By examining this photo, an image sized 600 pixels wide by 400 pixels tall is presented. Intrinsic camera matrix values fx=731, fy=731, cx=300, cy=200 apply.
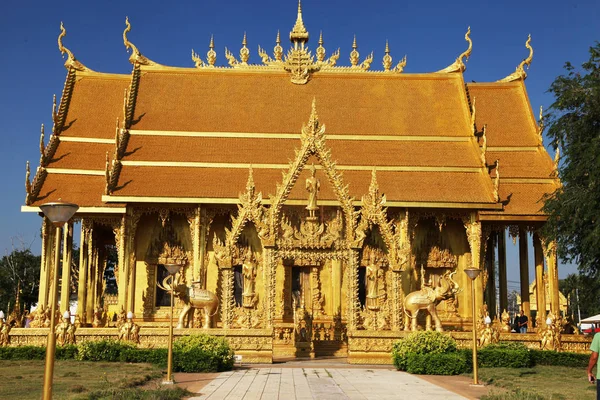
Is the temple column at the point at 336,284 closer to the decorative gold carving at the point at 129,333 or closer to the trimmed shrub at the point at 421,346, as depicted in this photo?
the trimmed shrub at the point at 421,346

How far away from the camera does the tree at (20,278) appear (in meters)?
47.2

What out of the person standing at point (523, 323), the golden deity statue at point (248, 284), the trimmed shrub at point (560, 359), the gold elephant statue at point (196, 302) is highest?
the golden deity statue at point (248, 284)

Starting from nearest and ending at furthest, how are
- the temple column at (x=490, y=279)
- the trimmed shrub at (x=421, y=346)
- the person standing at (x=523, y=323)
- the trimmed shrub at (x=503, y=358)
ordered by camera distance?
the trimmed shrub at (x=421, y=346), the trimmed shrub at (x=503, y=358), the person standing at (x=523, y=323), the temple column at (x=490, y=279)

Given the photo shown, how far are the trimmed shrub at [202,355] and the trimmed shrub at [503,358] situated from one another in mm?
6476

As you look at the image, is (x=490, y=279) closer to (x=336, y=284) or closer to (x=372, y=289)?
(x=336, y=284)

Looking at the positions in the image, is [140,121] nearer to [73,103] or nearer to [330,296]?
[73,103]

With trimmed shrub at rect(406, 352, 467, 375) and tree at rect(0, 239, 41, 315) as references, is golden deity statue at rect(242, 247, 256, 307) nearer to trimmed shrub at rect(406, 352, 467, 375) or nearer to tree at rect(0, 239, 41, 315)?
trimmed shrub at rect(406, 352, 467, 375)

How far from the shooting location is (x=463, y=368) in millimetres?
17031

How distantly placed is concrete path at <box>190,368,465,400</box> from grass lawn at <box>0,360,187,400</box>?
112 centimetres

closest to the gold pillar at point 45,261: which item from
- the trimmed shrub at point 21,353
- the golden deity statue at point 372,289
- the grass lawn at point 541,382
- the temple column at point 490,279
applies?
the trimmed shrub at point 21,353

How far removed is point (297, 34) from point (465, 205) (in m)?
13.0

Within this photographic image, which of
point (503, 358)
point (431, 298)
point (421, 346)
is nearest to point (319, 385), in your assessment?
point (421, 346)

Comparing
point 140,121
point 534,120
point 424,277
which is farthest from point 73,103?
point 534,120

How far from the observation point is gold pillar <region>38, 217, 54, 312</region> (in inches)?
974
